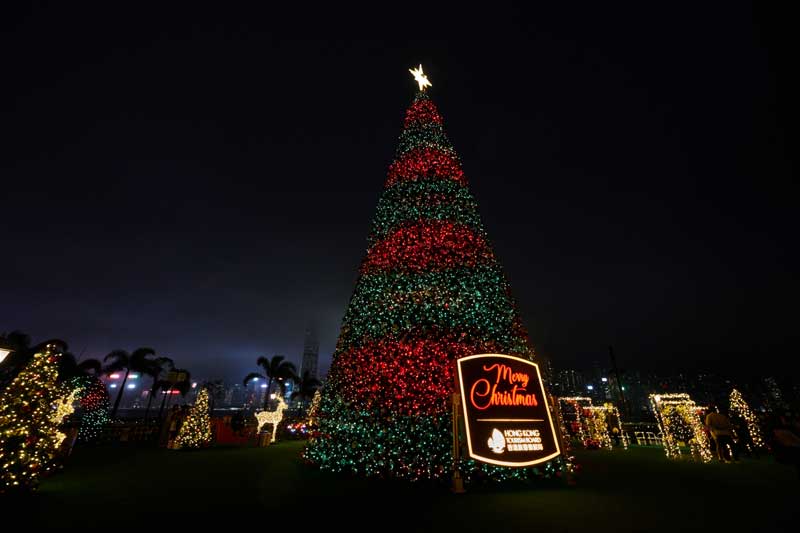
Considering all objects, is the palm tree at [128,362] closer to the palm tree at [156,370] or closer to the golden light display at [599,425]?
the palm tree at [156,370]

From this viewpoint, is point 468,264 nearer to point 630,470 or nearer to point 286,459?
point 630,470

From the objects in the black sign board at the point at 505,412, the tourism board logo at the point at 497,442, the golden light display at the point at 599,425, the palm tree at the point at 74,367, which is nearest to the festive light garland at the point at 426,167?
the black sign board at the point at 505,412

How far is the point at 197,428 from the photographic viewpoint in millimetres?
14156

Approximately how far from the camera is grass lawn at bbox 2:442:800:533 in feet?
16.0

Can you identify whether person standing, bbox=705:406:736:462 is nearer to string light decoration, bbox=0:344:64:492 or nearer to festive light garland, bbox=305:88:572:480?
festive light garland, bbox=305:88:572:480

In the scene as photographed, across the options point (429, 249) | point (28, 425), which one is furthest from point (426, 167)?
point (28, 425)

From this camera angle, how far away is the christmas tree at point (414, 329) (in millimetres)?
7570

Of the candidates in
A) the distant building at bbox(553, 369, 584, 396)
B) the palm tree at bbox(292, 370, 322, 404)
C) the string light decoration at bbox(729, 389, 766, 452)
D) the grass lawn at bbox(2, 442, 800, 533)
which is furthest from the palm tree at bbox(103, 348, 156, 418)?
the distant building at bbox(553, 369, 584, 396)

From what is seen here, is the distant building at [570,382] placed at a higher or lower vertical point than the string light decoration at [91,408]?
higher

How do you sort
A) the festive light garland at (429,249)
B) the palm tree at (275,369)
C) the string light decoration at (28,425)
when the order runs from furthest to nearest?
the palm tree at (275,369) → the festive light garland at (429,249) → the string light decoration at (28,425)

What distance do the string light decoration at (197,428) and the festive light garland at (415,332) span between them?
7.98 m

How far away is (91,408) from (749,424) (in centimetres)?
3206

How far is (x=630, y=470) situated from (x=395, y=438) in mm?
6773

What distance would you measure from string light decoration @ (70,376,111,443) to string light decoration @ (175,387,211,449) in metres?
8.17
